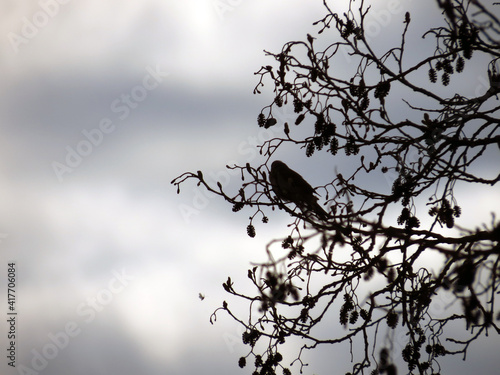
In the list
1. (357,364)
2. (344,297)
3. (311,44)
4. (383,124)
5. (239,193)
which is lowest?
(357,364)

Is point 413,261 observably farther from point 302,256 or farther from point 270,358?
point 270,358

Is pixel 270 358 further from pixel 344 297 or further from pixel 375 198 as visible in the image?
pixel 375 198

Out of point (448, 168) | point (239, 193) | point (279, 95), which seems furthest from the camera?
point (279, 95)

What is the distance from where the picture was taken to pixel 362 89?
4203mm

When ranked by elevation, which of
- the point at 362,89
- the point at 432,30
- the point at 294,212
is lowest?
the point at 294,212

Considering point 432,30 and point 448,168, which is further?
point 432,30

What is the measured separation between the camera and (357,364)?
4078 mm

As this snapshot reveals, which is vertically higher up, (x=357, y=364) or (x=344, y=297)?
(x=344, y=297)

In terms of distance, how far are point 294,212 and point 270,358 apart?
135 centimetres

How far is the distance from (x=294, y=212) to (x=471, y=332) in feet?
6.13

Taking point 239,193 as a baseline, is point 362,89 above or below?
above

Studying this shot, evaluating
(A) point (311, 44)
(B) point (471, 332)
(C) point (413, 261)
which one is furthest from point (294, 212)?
(B) point (471, 332)

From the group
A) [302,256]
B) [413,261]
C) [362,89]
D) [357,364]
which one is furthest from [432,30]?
[357,364]

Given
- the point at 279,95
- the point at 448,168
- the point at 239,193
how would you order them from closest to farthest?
1. the point at 448,168
2. the point at 239,193
3. the point at 279,95
